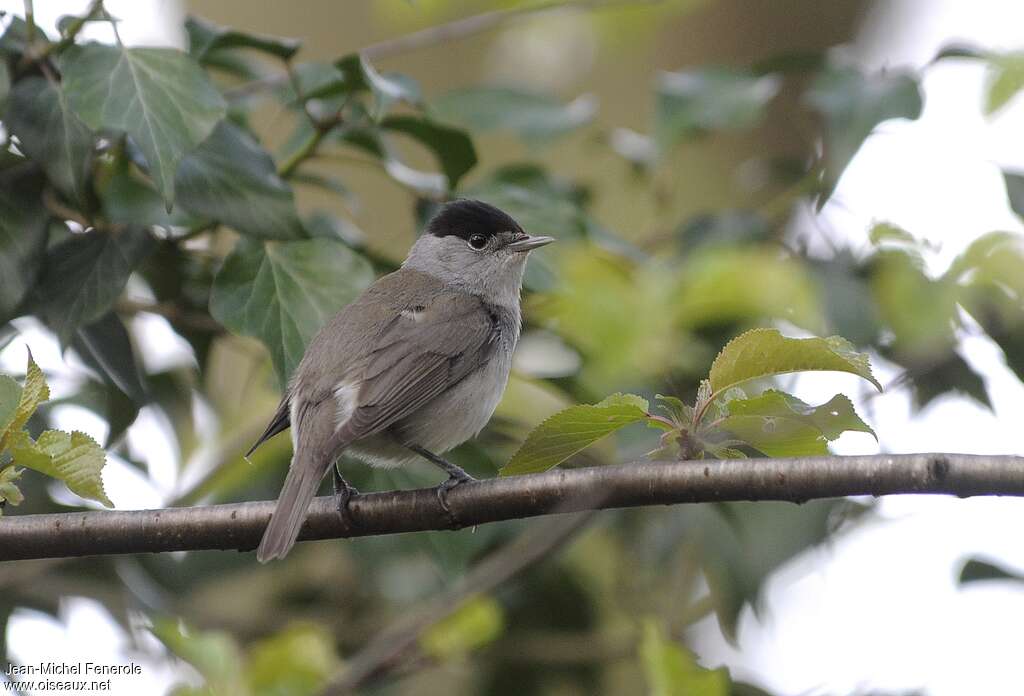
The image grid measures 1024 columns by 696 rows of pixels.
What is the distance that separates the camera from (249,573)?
4672 millimetres

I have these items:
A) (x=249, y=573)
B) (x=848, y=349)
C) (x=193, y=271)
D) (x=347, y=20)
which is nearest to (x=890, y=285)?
(x=848, y=349)

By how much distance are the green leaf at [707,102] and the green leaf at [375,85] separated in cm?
119

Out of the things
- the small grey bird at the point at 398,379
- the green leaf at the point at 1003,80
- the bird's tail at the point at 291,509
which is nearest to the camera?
the bird's tail at the point at 291,509

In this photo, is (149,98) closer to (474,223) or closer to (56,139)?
(56,139)

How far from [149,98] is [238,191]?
374mm

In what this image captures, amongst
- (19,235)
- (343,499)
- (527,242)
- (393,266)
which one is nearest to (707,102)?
(527,242)

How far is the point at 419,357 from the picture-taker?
12.6 ft

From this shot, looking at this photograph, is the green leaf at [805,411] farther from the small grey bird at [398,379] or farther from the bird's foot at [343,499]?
the bird's foot at [343,499]

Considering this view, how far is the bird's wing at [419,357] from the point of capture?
3.53 m

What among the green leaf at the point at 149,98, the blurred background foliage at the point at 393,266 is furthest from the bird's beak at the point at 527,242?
the green leaf at the point at 149,98

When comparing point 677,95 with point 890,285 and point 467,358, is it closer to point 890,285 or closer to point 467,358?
point 890,285

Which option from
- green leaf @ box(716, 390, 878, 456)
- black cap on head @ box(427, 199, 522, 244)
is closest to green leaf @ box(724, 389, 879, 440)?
green leaf @ box(716, 390, 878, 456)

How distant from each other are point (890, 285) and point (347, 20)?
4.43m

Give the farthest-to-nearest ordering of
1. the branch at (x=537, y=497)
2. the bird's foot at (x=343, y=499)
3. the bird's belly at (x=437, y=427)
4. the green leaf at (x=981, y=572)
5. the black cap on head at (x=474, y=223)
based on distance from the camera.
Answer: the black cap on head at (x=474, y=223) → the bird's belly at (x=437, y=427) → the green leaf at (x=981, y=572) → the bird's foot at (x=343, y=499) → the branch at (x=537, y=497)
